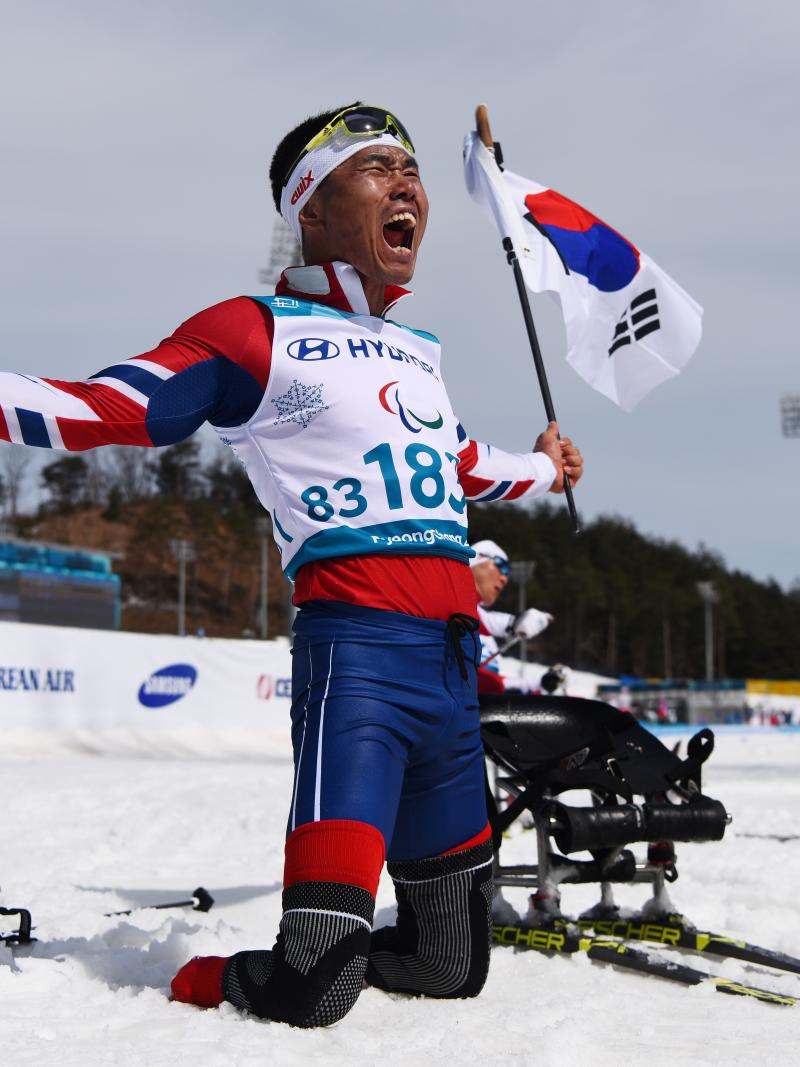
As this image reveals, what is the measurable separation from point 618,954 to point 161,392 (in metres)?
2.16

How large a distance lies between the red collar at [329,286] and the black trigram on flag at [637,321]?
1756 millimetres

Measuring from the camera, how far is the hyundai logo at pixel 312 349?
3.00 metres

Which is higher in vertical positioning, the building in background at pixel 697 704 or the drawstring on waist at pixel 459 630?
the drawstring on waist at pixel 459 630

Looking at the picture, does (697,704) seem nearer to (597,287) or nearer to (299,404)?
(597,287)

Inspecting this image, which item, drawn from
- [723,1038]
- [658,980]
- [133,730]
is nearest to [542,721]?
[658,980]

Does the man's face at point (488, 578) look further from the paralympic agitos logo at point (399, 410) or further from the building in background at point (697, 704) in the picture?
the building in background at point (697, 704)

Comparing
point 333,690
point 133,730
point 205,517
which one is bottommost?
point 133,730

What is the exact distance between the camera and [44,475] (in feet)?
336

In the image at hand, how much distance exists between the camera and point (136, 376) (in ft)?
9.23

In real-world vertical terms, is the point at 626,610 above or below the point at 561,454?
above

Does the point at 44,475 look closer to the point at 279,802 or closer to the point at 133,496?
the point at 133,496

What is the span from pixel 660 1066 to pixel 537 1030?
0.32 m

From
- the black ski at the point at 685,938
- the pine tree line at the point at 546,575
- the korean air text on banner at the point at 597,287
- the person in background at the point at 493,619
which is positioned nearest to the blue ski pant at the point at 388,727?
the black ski at the point at 685,938

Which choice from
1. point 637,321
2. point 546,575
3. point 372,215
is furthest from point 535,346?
point 546,575
